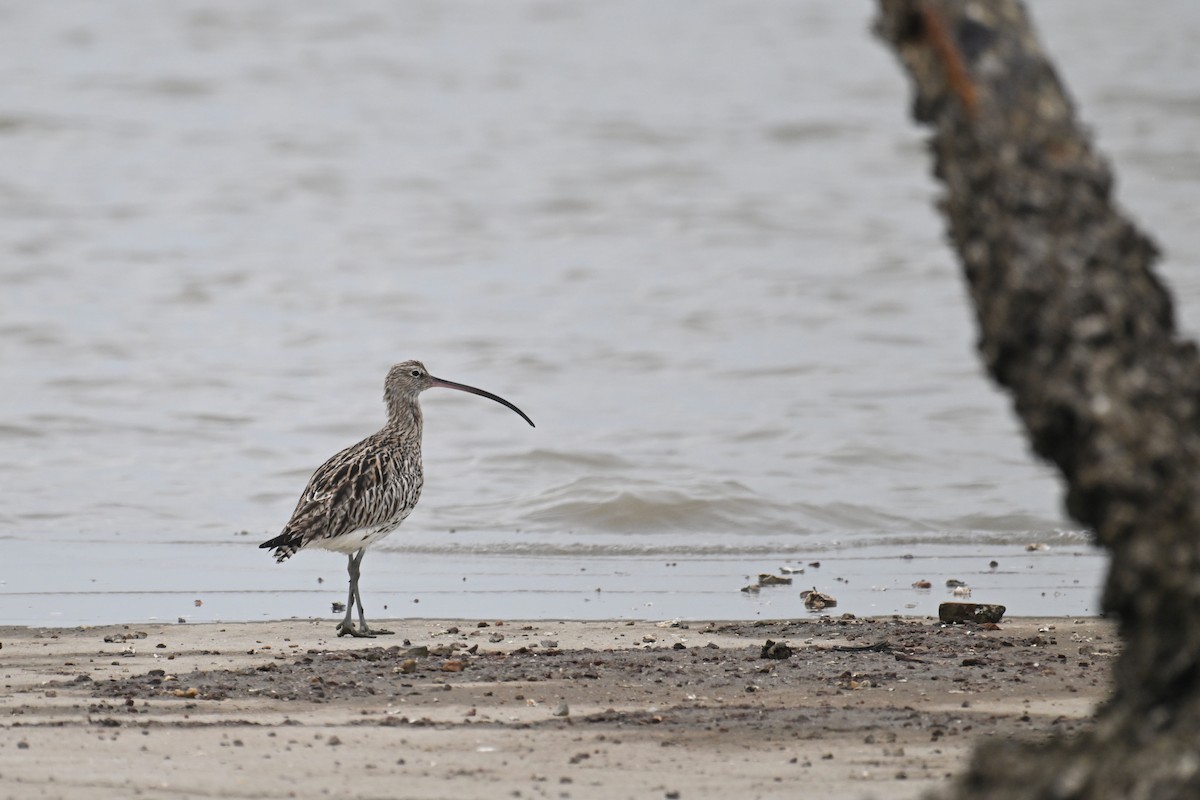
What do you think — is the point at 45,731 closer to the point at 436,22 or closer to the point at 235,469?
the point at 235,469

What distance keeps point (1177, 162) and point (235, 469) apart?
743 inches

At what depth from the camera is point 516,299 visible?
64.3ft

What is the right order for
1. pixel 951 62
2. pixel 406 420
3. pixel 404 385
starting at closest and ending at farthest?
1. pixel 951 62
2. pixel 406 420
3. pixel 404 385

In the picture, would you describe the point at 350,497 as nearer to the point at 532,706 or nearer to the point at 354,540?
the point at 354,540

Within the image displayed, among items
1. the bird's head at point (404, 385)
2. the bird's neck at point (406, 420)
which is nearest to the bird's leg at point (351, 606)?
the bird's neck at point (406, 420)

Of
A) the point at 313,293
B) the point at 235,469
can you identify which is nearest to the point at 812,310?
the point at 313,293

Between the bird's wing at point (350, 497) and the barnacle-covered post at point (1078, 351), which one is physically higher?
the barnacle-covered post at point (1078, 351)

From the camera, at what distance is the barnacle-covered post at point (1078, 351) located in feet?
10.3

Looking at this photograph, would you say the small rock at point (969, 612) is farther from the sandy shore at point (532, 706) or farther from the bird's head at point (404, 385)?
the bird's head at point (404, 385)

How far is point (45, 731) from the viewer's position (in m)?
5.49

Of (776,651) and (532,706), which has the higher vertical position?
(532,706)

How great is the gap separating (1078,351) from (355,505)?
5.49m

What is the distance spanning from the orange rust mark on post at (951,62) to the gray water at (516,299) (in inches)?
208

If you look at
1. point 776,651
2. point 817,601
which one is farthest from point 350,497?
point 776,651
